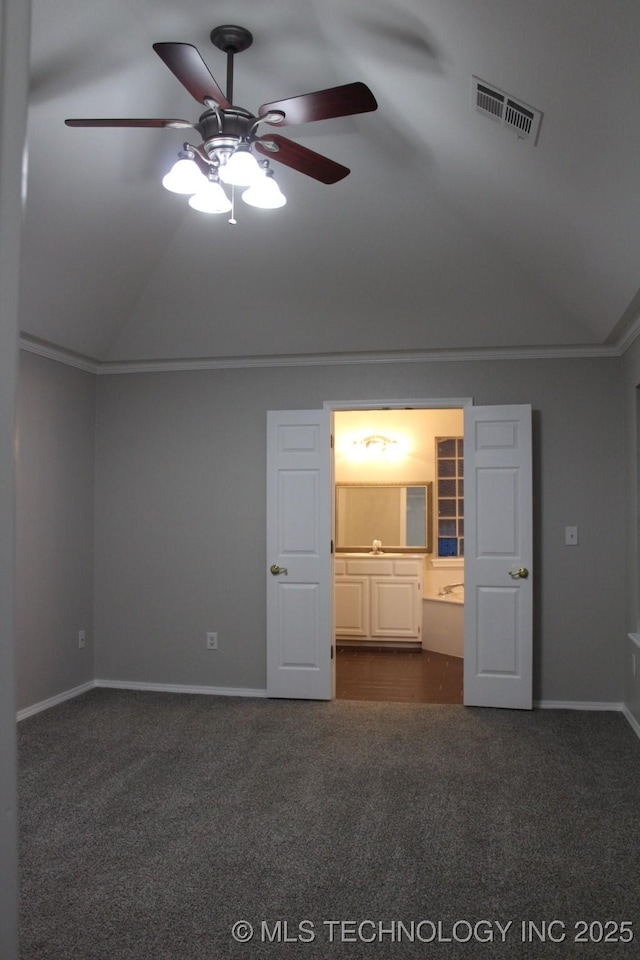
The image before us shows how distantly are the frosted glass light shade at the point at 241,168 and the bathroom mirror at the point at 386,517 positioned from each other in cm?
A: 555

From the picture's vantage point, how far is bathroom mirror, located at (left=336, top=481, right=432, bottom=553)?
7.88 metres

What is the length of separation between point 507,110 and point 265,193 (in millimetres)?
992

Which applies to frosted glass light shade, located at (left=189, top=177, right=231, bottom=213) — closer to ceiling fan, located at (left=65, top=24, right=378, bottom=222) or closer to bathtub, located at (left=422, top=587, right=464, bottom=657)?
ceiling fan, located at (left=65, top=24, right=378, bottom=222)

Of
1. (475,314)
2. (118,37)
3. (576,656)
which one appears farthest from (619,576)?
(118,37)

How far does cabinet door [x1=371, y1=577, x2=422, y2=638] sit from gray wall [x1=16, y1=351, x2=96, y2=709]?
2943mm

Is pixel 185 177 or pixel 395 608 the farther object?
pixel 395 608

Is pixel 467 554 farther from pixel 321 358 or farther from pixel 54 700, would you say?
pixel 54 700

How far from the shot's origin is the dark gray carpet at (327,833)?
2.44m

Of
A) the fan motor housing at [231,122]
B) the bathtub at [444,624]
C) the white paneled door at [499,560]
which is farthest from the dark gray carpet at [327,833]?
the fan motor housing at [231,122]

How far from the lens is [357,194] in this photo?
166 inches

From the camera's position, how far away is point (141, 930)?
244cm

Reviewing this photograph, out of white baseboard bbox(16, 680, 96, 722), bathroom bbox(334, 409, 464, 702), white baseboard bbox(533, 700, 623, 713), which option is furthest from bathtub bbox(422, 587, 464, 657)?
white baseboard bbox(16, 680, 96, 722)

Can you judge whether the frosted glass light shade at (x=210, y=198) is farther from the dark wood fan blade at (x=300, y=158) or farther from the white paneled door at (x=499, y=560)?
the white paneled door at (x=499, y=560)

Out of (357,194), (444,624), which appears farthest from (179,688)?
(357,194)
